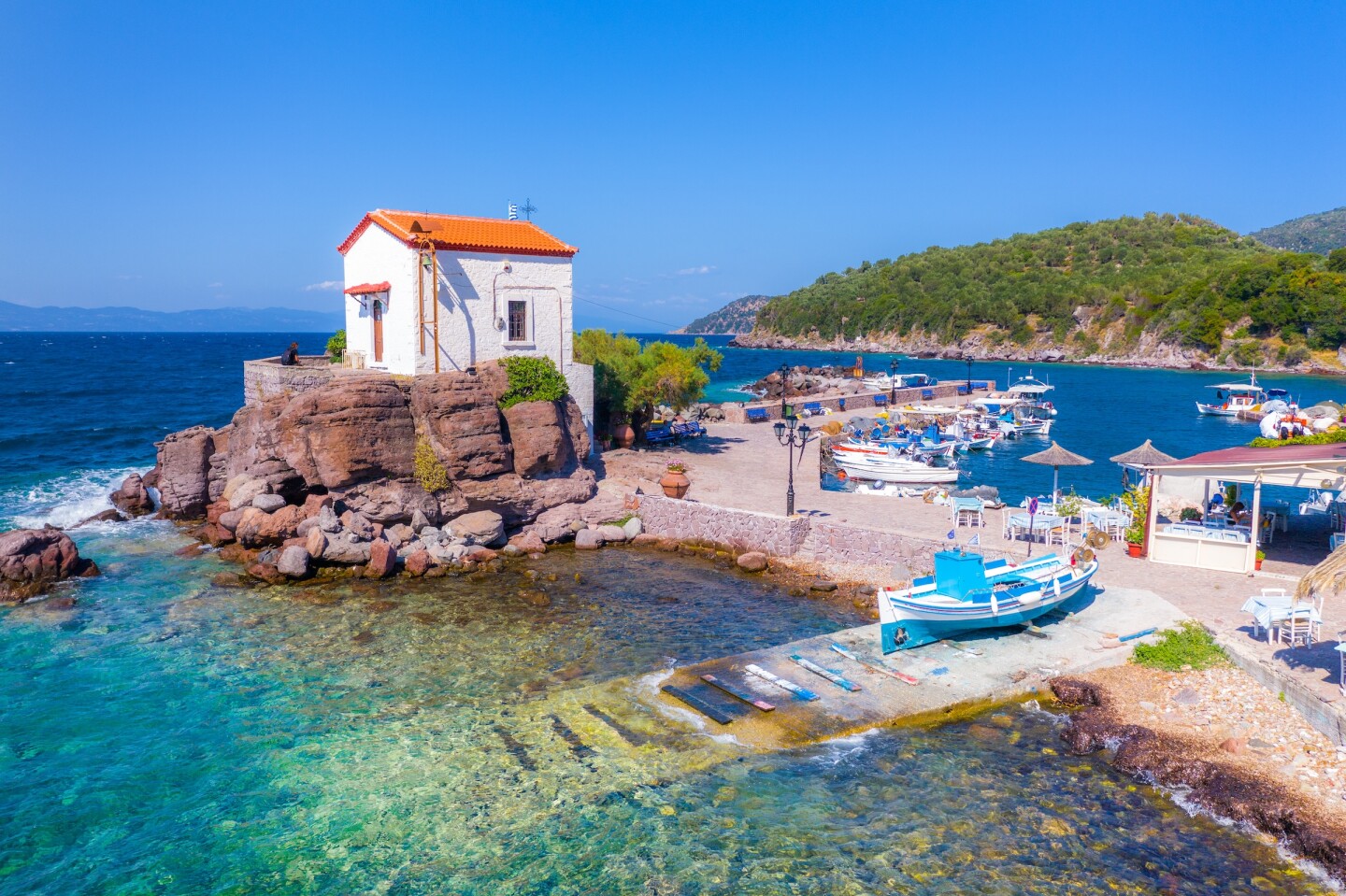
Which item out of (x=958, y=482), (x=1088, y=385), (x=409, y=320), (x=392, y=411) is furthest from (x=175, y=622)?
(x=1088, y=385)

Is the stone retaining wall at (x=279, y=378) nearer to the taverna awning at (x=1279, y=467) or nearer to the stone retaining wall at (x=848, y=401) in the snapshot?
the stone retaining wall at (x=848, y=401)

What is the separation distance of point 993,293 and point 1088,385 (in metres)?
52.1

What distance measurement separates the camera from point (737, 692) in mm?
13742

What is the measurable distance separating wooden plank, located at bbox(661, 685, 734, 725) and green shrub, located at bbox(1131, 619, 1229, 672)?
730 cm

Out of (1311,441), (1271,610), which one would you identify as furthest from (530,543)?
(1311,441)

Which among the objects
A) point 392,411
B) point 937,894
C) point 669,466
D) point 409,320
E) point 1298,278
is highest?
point 1298,278

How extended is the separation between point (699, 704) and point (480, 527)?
1162cm

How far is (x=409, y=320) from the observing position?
2680 cm

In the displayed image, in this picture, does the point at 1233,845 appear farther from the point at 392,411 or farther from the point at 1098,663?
the point at 392,411

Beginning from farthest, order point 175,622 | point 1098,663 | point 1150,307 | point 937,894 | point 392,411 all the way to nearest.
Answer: point 1150,307, point 392,411, point 175,622, point 1098,663, point 937,894

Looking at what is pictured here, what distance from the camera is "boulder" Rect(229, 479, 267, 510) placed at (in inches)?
940

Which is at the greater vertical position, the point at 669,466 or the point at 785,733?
the point at 669,466

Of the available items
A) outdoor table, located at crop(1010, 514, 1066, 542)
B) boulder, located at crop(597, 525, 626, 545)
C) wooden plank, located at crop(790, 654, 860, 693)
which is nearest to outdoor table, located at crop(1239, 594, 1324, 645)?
outdoor table, located at crop(1010, 514, 1066, 542)

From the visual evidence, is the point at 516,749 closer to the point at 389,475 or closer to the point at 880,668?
the point at 880,668
